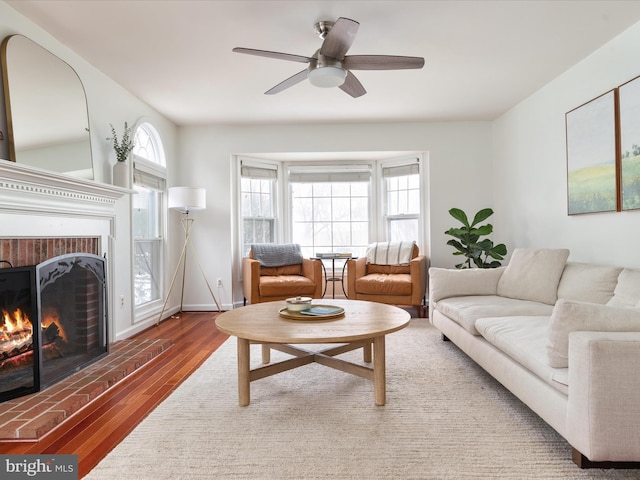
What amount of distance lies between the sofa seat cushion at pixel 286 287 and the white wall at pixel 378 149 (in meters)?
0.83

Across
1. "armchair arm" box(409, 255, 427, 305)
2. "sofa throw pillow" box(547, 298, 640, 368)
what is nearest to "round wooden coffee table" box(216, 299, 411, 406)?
"sofa throw pillow" box(547, 298, 640, 368)

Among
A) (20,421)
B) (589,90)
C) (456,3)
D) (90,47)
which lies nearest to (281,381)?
(20,421)

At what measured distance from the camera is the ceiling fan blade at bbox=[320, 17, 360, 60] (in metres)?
2.13

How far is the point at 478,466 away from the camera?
Result: 160 centimetres

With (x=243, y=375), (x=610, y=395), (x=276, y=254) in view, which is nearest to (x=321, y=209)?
(x=276, y=254)

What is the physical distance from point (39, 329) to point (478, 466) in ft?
8.02

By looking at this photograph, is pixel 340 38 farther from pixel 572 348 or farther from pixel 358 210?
pixel 358 210

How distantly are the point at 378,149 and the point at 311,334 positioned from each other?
144 inches

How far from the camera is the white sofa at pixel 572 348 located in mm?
1422

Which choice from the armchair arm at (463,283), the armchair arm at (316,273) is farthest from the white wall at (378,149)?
the armchair arm at (463,283)

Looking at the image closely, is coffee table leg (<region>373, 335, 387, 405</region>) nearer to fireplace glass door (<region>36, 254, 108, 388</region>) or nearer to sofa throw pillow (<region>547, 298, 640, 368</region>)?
sofa throw pillow (<region>547, 298, 640, 368</region>)

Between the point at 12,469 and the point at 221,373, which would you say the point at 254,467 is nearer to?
the point at 12,469

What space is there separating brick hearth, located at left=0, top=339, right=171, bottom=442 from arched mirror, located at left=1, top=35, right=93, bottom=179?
138 cm

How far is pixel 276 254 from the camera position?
5.04 meters
